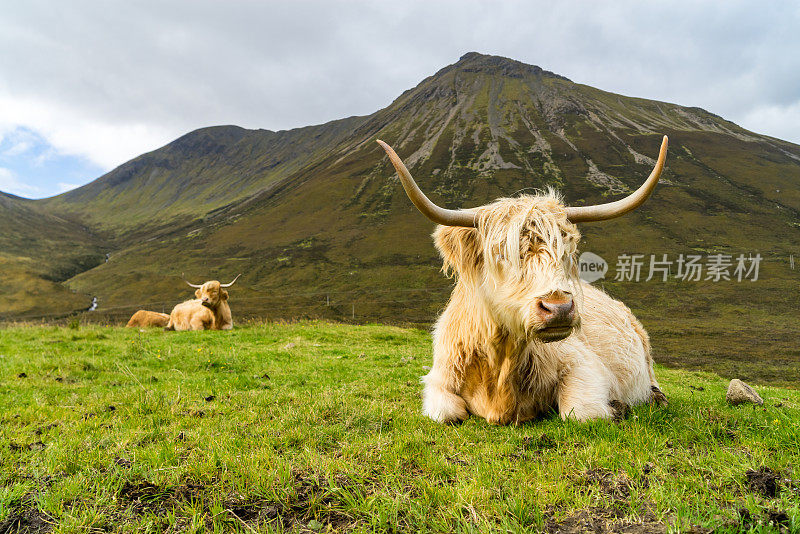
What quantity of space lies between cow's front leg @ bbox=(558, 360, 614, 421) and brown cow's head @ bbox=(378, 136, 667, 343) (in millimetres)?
930

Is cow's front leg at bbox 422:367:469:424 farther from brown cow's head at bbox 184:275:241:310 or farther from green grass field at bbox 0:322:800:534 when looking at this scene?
brown cow's head at bbox 184:275:241:310

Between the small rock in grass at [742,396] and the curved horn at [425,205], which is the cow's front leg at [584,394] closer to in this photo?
the curved horn at [425,205]

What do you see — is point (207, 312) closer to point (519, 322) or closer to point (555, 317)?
point (519, 322)

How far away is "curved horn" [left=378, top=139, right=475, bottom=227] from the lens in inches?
130

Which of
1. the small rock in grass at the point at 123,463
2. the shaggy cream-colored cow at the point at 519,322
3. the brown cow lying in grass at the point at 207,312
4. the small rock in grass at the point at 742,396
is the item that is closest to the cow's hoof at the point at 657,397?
the shaggy cream-colored cow at the point at 519,322

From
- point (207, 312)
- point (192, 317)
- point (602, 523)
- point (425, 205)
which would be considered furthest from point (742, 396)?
point (192, 317)

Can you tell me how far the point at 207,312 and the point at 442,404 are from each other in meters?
14.9

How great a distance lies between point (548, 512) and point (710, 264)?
7387 cm

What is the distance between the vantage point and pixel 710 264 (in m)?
60.8

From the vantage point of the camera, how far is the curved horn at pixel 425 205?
3299mm

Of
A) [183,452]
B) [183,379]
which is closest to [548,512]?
[183,452]

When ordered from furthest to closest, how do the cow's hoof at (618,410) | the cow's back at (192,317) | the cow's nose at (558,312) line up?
the cow's back at (192,317) < the cow's hoof at (618,410) < the cow's nose at (558,312)

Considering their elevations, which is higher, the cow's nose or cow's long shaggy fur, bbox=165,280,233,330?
the cow's nose

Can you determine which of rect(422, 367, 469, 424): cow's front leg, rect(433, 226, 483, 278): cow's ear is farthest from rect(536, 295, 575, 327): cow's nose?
rect(422, 367, 469, 424): cow's front leg
